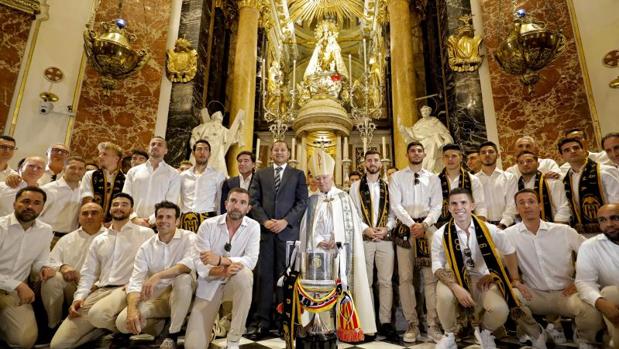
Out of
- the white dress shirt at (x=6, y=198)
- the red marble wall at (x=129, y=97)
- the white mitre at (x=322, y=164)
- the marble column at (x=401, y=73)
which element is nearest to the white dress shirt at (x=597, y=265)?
the white mitre at (x=322, y=164)

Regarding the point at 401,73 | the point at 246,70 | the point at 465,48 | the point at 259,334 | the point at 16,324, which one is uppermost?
the point at 246,70

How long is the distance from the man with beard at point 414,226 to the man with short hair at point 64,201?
3.15 m

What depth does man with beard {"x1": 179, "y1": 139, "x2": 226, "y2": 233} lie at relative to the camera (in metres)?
3.79

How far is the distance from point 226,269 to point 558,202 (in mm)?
3031

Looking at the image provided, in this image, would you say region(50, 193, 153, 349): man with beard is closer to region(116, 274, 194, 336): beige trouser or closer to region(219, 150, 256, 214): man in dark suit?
region(116, 274, 194, 336): beige trouser

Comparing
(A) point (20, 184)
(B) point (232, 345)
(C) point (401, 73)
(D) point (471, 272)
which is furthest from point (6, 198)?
(C) point (401, 73)

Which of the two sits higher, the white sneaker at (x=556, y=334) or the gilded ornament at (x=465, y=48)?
the gilded ornament at (x=465, y=48)

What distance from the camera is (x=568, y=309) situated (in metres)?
2.61

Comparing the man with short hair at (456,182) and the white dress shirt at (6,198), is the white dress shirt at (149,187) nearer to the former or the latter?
the white dress shirt at (6,198)

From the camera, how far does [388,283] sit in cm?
326

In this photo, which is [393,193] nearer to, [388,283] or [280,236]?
[388,283]

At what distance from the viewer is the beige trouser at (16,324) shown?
2506 mm

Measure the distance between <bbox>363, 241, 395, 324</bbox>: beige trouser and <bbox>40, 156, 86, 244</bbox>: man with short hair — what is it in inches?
114

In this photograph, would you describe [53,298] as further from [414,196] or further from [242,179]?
[414,196]
